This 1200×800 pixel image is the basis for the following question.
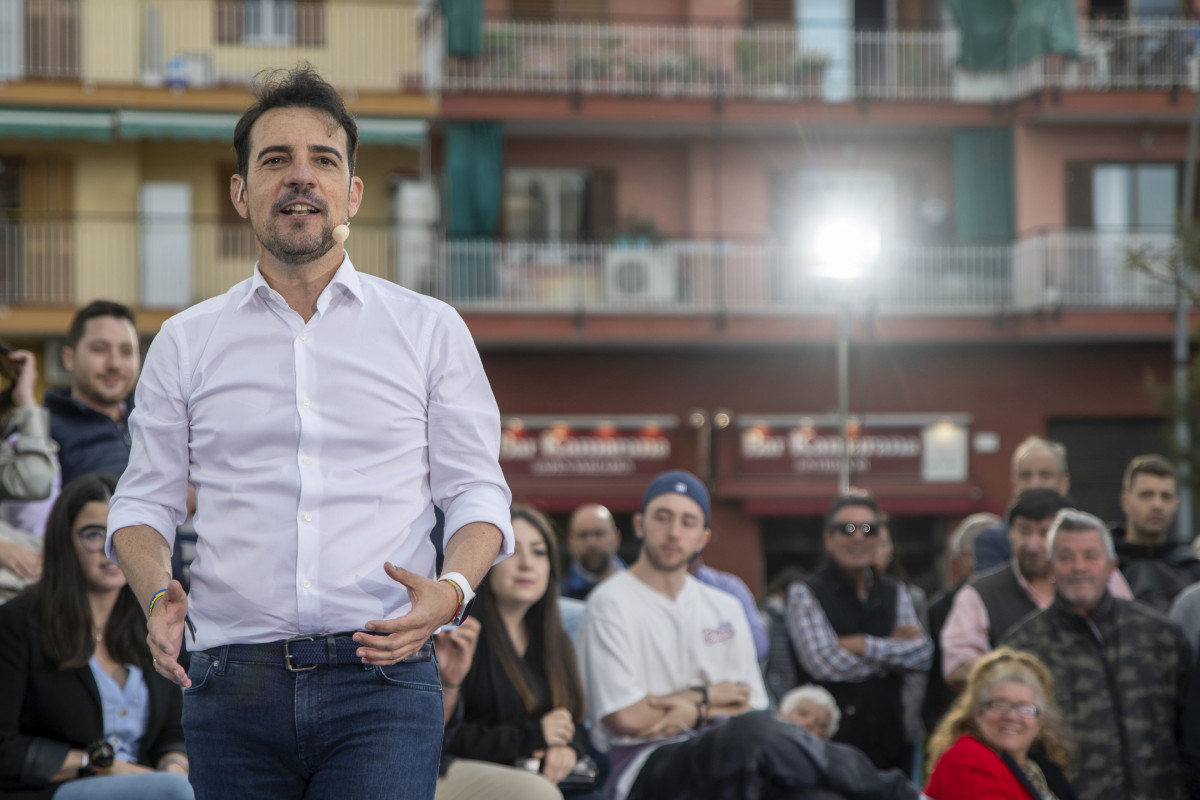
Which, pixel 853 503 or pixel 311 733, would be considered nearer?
pixel 311 733

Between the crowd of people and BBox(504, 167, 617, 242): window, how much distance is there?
38.8ft

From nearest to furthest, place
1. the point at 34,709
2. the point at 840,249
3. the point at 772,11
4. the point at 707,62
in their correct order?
the point at 34,709
the point at 840,249
the point at 707,62
the point at 772,11

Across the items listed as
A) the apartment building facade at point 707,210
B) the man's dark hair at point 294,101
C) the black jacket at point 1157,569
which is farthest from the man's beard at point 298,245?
the apartment building facade at point 707,210

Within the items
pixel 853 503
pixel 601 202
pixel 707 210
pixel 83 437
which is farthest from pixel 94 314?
pixel 707 210

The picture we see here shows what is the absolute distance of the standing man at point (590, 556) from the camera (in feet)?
26.3

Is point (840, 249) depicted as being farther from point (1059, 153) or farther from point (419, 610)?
point (419, 610)

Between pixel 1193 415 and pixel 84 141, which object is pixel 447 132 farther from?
pixel 1193 415

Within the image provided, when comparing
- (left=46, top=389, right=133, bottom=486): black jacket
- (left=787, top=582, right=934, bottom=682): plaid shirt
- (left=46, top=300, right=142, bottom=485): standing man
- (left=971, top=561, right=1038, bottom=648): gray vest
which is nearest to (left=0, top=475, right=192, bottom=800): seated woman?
(left=46, top=300, right=142, bottom=485): standing man

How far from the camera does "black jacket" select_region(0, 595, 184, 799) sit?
4.42 metres

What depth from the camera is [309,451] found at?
7.63 ft

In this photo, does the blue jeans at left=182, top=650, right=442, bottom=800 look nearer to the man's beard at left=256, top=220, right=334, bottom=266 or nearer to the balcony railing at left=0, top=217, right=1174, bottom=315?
the man's beard at left=256, top=220, right=334, bottom=266

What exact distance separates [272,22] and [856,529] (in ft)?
51.5

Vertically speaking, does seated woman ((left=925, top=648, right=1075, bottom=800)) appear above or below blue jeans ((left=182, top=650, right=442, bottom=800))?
below

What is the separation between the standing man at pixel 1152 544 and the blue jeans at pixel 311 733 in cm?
537
